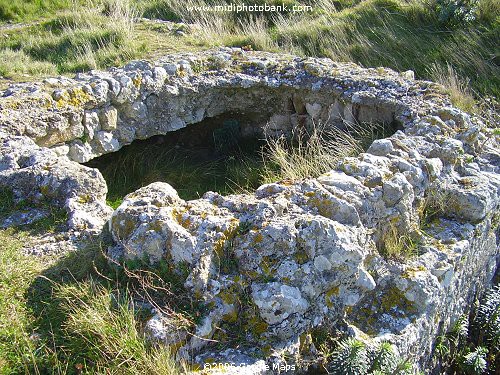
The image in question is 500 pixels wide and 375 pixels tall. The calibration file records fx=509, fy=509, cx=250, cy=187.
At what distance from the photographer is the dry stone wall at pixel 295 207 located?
3.44 m

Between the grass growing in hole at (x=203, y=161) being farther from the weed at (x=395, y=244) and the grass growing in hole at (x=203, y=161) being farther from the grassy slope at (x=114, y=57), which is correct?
A: the weed at (x=395, y=244)

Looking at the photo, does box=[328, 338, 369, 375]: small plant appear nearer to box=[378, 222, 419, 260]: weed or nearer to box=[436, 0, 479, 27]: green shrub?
box=[378, 222, 419, 260]: weed

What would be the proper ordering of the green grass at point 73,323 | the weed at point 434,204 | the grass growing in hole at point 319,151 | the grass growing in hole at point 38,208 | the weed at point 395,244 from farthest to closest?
the grass growing in hole at point 319,151, the weed at point 434,204, the grass growing in hole at point 38,208, the weed at point 395,244, the green grass at point 73,323

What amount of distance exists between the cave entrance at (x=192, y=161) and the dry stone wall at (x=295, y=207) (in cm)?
45

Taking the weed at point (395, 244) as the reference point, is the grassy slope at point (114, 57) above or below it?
above

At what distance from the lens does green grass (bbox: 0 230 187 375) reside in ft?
9.78

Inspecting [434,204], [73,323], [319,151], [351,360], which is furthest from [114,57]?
[351,360]

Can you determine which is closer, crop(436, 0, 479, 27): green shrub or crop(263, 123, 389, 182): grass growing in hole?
crop(263, 123, 389, 182): grass growing in hole

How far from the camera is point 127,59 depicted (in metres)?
8.65

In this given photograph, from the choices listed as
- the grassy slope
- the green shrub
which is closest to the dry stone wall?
the grassy slope

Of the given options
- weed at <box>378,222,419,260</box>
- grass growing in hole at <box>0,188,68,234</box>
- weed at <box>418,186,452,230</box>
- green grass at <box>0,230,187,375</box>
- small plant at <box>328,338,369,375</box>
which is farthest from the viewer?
weed at <box>418,186,452,230</box>

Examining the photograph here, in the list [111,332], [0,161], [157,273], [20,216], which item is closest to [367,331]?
[157,273]

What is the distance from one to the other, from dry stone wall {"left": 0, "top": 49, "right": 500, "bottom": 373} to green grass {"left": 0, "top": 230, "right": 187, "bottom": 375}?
0.19 metres

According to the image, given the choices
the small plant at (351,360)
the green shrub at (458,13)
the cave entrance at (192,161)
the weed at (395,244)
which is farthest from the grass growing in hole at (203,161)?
the green shrub at (458,13)
